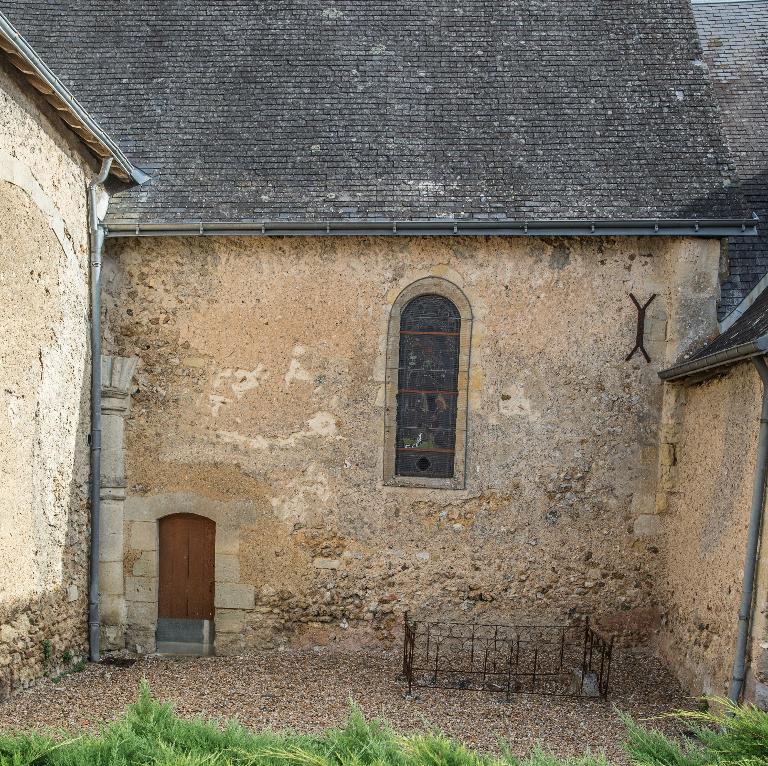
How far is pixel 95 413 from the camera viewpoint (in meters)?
8.35

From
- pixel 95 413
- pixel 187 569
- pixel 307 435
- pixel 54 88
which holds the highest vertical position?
pixel 54 88

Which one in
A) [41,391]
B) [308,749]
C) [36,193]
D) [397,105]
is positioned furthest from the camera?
[397,105]

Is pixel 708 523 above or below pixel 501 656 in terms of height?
above

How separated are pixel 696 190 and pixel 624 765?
19.2 feet

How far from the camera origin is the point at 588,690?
7.50m

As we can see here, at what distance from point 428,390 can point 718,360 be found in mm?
3031

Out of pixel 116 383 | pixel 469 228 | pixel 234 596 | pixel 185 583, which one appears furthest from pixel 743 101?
pixel 185 583

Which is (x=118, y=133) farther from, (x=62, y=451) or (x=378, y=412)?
(x=378, y=412)

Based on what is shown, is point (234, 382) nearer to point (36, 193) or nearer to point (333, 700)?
point (36, 193)

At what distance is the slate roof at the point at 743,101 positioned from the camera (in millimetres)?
8617

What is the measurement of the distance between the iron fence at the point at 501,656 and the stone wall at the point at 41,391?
11.2ft

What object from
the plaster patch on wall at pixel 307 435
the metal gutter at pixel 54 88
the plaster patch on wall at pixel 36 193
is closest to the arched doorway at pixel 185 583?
the plaster patch on wall at pixel 307 435

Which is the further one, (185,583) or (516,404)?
(185,583)

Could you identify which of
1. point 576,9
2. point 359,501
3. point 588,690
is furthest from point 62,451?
point 576,9
